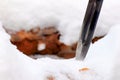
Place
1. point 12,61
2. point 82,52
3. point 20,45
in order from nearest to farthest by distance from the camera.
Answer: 1. point 12,61
2. point 82,52
3. point 20,45

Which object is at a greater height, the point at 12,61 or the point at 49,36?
the point at 12,61

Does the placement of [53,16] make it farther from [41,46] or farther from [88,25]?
[88,25]

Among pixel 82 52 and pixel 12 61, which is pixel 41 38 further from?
pixel 12 61

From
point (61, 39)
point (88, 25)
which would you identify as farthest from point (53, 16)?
point (88, 25)

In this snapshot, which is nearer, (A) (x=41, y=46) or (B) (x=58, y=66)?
(B) (x=58, y=66)

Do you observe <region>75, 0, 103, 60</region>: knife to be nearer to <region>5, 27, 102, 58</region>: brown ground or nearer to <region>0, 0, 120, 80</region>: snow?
<region>0, 0, 120, 80</region>: snow

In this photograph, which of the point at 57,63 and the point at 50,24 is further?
the point at 50,24

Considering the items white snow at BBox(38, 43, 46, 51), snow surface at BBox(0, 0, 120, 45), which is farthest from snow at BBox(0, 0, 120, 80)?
white snow at BBox(38, 43, 46, 51)

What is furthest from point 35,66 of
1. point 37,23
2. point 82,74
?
point 37,23
